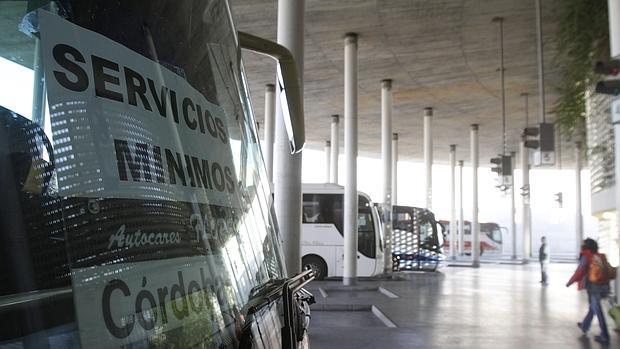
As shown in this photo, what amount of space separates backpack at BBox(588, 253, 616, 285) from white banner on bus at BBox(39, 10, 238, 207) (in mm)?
8224

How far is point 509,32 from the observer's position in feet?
51.7

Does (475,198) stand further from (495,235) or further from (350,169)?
(495,235)

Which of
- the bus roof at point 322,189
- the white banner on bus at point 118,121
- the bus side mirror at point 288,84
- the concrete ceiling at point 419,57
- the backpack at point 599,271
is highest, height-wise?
the concrete ceiling at point 419,57

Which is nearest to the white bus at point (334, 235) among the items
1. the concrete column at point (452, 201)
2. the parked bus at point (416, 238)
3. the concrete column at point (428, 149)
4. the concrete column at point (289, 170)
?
the parked bus at point (416, 238)

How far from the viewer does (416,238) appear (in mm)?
22781

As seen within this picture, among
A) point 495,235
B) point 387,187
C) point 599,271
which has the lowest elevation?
point 495,235

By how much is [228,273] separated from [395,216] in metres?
21.6

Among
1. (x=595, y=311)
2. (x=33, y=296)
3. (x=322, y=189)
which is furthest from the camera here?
(x=322, y=189)

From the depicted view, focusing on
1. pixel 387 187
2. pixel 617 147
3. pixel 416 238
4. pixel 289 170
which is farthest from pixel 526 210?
pixel 289 170

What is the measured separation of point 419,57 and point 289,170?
969 cm

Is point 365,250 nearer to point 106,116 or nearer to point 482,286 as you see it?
point 482,286

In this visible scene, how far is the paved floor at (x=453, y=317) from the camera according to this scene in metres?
7.78

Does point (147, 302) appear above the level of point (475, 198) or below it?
below

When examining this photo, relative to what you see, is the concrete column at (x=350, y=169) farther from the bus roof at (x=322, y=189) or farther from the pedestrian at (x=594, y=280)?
the pedestrian at (x=594, y=280)
